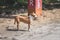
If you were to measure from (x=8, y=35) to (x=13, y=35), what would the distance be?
0.64 ft

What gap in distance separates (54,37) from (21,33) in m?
1.34

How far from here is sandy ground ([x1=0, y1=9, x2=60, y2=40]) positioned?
29.2ft

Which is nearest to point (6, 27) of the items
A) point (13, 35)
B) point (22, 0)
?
point (13, 35)

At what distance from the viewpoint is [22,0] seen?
16.3 m

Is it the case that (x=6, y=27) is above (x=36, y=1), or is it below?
below

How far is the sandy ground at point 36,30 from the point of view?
8.90m

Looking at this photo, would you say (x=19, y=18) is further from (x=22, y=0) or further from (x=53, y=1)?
(x=53, y=1)

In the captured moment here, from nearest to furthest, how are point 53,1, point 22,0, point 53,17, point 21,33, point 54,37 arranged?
point 54,37
point 21,33
point 53,17
point 22,0
point 53,1

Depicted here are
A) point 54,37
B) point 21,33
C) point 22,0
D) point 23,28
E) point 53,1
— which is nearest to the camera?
point 54,37

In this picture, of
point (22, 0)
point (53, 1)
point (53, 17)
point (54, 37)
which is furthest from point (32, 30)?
point (53, 1)

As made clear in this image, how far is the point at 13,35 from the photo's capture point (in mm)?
9250

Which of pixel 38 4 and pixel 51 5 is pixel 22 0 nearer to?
pixel 51 5

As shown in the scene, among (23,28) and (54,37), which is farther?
(23,28)

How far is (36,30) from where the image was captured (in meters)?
9.91
